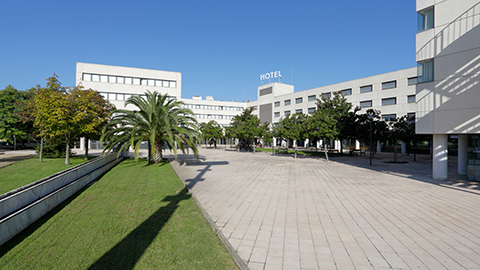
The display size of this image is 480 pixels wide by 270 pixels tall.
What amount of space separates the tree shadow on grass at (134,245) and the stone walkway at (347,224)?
135 centimetres

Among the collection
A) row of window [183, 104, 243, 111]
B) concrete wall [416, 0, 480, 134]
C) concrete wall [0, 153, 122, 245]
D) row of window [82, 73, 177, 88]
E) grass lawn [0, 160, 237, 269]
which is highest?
row of window [82, 73, 177, 88]

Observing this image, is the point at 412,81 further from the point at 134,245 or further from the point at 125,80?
the point at 125,80

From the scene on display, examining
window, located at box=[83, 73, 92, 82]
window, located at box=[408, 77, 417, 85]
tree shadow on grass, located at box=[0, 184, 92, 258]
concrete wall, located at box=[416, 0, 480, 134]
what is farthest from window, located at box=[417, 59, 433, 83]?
window, located at box=[83, 73, 92, 82]

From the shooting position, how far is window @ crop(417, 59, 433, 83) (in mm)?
13188

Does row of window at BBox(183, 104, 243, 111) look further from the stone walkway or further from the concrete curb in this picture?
the concrete curb

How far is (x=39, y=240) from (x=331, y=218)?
6.60 m

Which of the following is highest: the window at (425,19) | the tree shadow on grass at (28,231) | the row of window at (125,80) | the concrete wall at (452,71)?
the row of window at (125,80)

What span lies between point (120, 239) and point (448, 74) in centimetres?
1581

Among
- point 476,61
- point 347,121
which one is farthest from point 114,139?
point 347,121

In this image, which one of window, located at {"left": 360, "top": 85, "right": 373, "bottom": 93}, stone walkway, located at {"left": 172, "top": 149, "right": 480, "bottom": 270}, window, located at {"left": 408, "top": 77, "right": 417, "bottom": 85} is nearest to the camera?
stone walkway, located at {"left": 172, "top": 149, "right": 480, "bottom": 270}

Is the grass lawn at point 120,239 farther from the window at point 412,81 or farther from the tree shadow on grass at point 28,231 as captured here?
the window at point 412,81

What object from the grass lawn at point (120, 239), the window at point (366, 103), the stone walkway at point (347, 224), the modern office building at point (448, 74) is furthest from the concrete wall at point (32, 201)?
the window at point (366, 103)

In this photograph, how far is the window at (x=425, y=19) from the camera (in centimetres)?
1325

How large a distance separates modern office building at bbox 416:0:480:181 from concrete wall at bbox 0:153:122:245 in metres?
16.6
